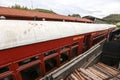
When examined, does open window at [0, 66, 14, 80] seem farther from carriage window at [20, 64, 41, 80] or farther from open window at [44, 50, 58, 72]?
open window at [44, 50, 58, 72]

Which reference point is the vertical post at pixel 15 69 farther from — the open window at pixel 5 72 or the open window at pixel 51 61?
the open window at pixel 51 61

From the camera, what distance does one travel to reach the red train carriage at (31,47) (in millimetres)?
3604

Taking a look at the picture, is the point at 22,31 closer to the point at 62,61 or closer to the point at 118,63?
the point at 62,61

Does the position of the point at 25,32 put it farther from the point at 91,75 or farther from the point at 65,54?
the point at 91,75

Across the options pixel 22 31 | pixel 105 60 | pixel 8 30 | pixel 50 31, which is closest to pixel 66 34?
pixel 50 31

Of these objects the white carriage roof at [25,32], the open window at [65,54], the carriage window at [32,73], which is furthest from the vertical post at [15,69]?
the open window at [65,54]

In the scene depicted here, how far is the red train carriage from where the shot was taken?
360 cm

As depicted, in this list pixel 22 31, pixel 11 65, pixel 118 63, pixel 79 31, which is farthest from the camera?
pixel 118 63

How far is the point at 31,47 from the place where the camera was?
420 cm

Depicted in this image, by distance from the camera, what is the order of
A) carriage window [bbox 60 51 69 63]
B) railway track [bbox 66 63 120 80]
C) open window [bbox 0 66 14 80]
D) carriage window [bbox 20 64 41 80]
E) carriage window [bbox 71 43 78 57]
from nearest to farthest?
open window [bbox 0 66 14 80]
carriage window [bbox 20 64 41 80]
railway track [bbox 66 63 120 80]
carriage window [bbox 60 51 69 63]
carriage window [bbox 71 43 78 57]

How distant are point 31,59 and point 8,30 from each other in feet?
3.87

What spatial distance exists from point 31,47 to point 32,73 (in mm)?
1235

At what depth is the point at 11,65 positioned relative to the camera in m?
3.67

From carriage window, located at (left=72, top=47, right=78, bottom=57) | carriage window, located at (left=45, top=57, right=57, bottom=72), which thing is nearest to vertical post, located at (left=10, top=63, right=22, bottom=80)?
→ carriage window, located at (left=45, top=57, right=57, bottom=72)
